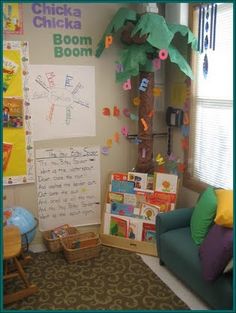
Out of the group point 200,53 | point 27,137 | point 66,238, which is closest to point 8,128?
point 27,137

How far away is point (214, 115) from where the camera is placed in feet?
10.1

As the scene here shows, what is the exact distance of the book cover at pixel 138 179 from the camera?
3.37m

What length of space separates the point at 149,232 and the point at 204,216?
0.80 metres

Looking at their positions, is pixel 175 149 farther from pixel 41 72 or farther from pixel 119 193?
pixel 41 72

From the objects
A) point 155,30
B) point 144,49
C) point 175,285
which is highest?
point 155,30

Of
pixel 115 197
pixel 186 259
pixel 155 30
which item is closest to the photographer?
pixel 186 259

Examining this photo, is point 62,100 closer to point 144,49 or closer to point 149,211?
point 144,49

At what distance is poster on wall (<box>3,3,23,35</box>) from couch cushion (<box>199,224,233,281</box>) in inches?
95.4

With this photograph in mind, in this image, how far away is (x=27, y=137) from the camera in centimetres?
322

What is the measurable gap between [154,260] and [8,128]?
1.86 m

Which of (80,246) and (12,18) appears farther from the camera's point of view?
(80,246)

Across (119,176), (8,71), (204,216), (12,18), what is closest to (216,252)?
(204,216)

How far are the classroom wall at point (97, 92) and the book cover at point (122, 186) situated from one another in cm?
18

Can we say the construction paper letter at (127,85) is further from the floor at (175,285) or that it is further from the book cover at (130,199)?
the floor at (175,285)
